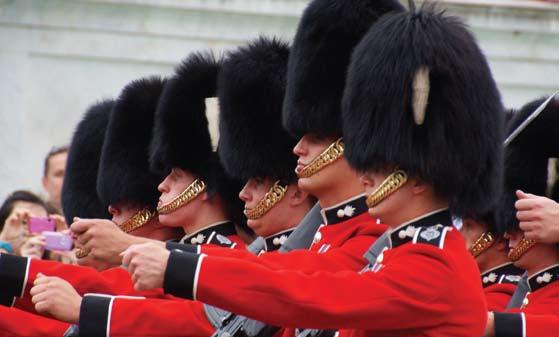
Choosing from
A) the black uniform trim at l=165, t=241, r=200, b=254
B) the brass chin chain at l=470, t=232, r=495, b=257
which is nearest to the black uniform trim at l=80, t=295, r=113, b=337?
the black uniform trim at l=165, t=241, r=200, b=254

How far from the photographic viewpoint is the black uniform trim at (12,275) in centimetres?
625

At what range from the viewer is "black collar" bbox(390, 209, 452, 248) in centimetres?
504

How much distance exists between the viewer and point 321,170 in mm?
5816

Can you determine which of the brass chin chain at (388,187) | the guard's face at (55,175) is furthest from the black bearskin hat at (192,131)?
the guard's face at (55,175)

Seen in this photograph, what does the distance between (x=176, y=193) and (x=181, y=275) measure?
2229 millimetres

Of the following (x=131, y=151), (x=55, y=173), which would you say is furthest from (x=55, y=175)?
(x=131, y=151)

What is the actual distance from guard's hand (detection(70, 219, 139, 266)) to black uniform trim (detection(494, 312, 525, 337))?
135 cm

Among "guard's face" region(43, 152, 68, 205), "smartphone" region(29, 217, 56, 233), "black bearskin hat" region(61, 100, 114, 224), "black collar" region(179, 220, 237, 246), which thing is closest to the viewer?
"black collar" region(179, 220, 237, 246)

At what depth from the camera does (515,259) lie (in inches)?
258

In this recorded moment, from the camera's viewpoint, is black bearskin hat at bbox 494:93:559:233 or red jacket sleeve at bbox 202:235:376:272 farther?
black bearskin hat at bbox 494:93:559:233

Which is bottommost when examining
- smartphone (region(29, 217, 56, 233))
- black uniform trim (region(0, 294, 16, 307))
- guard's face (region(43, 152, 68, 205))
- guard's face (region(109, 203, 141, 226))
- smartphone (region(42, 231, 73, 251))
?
guard's face (region(43, 152, 68, 205))

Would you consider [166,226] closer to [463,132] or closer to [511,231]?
[511,231]

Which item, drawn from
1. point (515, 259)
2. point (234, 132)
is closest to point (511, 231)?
point (515, 259)

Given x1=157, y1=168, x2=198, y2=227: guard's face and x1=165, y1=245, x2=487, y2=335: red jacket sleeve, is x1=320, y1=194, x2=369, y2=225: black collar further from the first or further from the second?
x1=157, y1=168, x2=198, y2=227: guard's face
